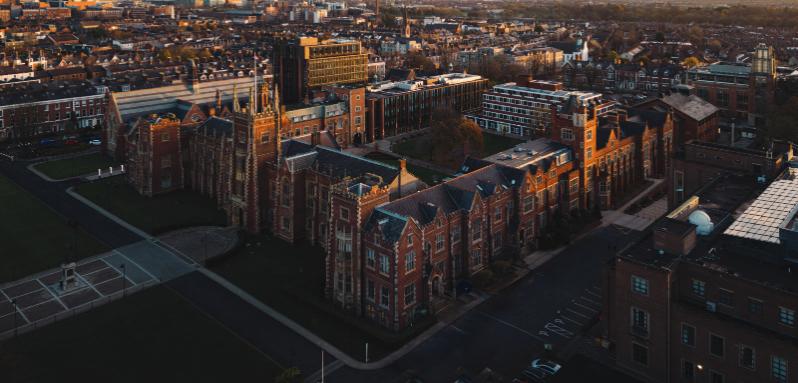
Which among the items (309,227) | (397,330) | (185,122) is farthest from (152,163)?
(397,330)

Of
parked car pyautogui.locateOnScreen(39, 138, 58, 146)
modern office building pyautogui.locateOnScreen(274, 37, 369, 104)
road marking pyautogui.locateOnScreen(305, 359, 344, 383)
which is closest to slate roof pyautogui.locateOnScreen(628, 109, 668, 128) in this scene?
road marking pyautogui.locateOnScreen(305, 359, 344, 383)

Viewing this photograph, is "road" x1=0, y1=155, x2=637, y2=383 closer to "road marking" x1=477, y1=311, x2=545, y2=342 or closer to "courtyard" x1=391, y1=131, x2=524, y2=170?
"road marking" x1=477, y1=311, x2=545, y2=342

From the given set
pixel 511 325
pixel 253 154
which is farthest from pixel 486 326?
pixel 253 154

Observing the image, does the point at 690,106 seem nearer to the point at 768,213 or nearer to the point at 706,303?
the point at 768,213

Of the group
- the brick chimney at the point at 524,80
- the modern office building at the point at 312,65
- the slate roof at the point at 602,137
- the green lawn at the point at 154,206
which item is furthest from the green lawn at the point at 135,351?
the brick chimney at the point at 524,80

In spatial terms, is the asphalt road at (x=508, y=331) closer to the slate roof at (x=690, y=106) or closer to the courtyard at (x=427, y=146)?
the courtyard at (x=427, y=146)

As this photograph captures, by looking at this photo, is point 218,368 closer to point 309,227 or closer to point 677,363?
point 309,227
